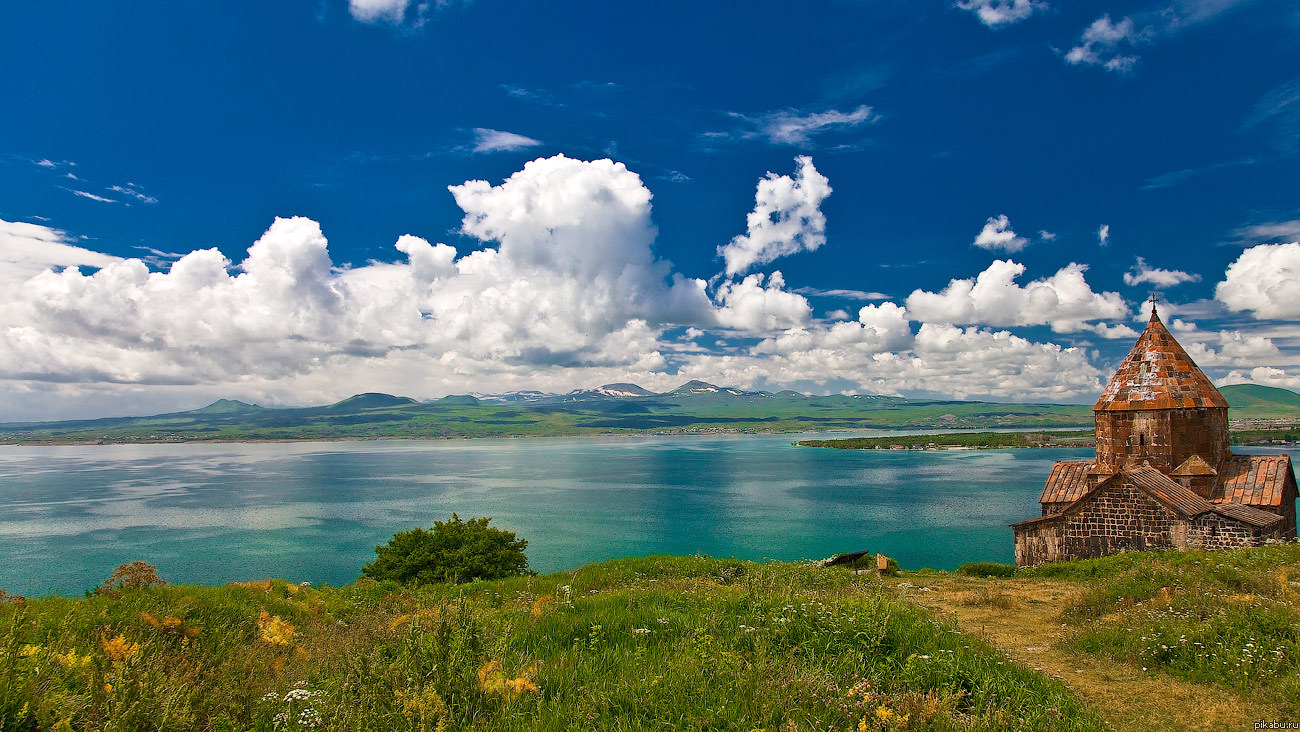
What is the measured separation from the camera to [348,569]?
41.1m

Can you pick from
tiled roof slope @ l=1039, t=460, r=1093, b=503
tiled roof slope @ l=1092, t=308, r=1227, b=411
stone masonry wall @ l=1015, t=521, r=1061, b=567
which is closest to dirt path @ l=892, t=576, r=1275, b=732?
stone masonry wall @ l=1015, t=521, r=1061, b=567

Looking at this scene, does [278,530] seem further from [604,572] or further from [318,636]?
[318,636]

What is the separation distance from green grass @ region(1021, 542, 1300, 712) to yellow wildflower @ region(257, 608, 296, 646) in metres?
12.0

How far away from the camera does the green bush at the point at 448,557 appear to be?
21484 millimetres

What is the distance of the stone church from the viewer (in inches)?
789

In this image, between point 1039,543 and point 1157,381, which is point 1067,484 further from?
point 1157,381

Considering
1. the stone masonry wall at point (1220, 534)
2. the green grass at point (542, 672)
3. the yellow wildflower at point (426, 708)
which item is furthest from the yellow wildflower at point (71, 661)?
the stone masonry wall at point (1220, 534)

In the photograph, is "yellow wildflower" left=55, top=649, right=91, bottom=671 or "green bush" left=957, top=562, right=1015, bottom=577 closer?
"yellow wildflower" left=55, top=649, right=91, bottom=671

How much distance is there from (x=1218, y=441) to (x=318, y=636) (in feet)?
97.9

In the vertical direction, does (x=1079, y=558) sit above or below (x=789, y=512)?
above

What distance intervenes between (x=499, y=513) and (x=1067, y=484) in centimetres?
5498

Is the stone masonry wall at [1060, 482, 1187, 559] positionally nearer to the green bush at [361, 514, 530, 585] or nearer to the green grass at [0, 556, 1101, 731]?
the green grass at [0, 556, 1101, 731]

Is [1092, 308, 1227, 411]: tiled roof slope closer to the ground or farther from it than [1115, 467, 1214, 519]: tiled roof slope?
farther from it

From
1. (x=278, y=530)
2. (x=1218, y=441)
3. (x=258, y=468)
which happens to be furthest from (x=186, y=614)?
(x=258, y=468)
